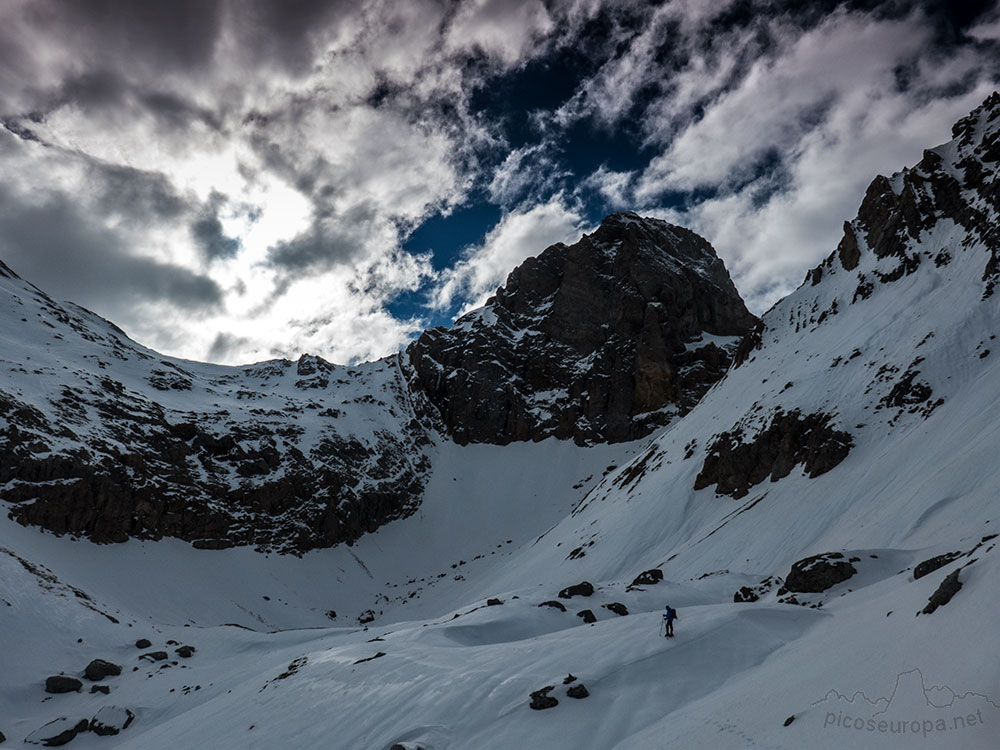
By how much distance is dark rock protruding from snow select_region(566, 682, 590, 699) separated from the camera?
563 inches

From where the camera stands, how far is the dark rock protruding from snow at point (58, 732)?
25562 millimetres

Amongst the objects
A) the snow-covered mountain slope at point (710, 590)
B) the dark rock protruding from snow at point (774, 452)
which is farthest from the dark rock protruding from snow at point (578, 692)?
the dark rock protruding from snow at point (774, 452)

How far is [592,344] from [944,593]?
11052 cm

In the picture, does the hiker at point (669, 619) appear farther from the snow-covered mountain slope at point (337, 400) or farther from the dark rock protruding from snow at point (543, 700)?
the snow-covered mountain slope at point (337, 400)

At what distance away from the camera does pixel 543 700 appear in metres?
14.2

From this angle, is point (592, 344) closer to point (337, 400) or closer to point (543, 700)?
point (337, 400)

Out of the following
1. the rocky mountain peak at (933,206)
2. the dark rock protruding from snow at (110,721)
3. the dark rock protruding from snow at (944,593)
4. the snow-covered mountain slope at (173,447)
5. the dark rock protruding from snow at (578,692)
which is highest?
the snow-covered mountain slope at (173,447)

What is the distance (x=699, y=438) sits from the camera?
57219 millimetres

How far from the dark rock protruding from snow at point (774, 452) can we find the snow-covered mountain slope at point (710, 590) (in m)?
0.24

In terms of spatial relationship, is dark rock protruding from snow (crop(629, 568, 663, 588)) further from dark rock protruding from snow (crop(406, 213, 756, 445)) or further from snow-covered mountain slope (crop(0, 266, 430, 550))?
dark rock protruding from snow (crop(406, 213, 756, 445))

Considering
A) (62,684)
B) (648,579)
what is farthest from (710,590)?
(62,684)

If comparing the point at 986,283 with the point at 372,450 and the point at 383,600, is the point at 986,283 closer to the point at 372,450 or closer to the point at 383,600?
the point at 383,600

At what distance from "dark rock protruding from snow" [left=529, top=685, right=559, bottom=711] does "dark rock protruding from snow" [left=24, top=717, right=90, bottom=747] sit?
25.5 meters

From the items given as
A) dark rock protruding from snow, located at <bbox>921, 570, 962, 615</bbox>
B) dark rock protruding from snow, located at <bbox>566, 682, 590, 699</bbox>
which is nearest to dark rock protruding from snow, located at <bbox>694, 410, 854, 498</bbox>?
dark rock protruding from snow, located at <bbox>921, 570, 962, 615</bbox>
